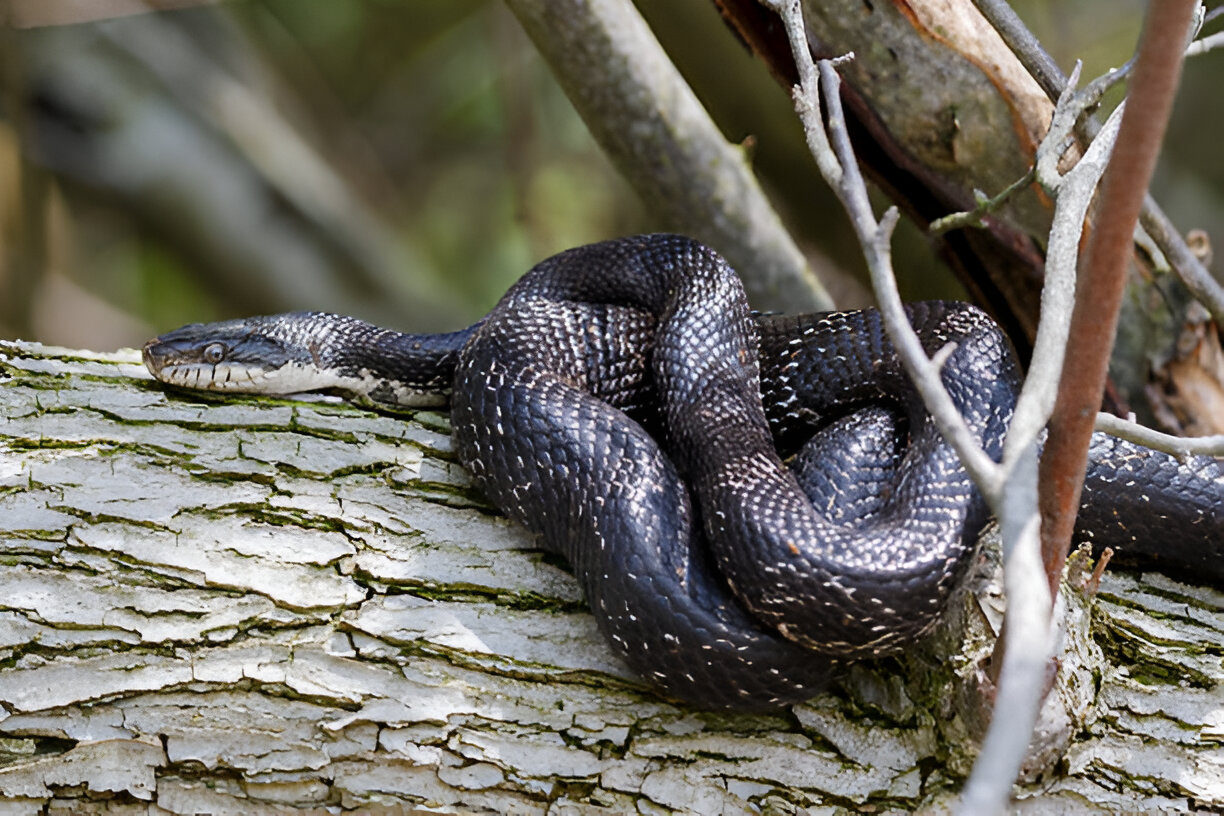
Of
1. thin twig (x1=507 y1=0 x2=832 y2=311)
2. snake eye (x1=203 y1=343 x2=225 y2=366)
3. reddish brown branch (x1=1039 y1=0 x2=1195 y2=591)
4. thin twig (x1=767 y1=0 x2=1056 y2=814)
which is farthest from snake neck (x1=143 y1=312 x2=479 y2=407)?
reddish brown branch (x1=1039 y1=0 x2=1195 y2=591)

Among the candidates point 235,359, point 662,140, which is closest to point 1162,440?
point 235,359

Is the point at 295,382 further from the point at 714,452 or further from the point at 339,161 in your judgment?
the point at 339,161

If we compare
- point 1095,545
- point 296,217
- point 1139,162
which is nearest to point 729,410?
point 1095,545

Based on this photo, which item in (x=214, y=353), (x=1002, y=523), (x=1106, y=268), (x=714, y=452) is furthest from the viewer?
(x=214, y=353)

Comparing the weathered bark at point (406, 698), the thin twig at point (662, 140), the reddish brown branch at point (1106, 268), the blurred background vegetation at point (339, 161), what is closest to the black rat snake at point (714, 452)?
the weathered bark at point (406, 698)

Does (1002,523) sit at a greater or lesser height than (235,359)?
lesser

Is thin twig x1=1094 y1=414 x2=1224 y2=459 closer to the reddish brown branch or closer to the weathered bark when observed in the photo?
the reddish brown branch

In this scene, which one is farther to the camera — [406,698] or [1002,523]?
[406,698]
